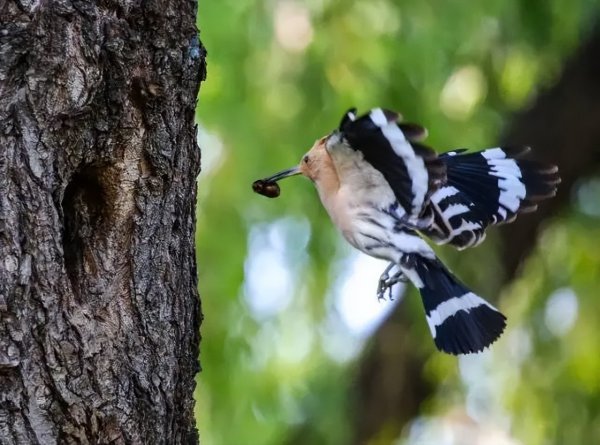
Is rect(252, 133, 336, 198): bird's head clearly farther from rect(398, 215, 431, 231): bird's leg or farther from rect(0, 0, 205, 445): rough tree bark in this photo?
rect(0, 0, 205, 445): rough tree bark

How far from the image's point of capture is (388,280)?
2.37 metres

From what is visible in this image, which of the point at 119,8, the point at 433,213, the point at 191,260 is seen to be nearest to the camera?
the point at 119,8

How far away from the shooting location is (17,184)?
1.71 metres

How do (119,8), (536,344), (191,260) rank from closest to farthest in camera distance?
(119,8) < (191,260) < (536,344)

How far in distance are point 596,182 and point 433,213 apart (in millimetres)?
2447

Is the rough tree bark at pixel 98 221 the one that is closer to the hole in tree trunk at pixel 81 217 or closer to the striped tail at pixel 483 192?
the hole in tree trunk at pixel 81 217

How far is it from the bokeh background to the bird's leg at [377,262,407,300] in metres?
0.98

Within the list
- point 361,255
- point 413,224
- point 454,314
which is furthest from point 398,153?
point 361,255

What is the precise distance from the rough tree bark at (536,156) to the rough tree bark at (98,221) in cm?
256

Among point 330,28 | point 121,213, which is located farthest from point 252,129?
point 121,213

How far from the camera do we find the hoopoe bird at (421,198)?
2061 mm

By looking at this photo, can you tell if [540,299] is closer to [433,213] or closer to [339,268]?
[339,268]

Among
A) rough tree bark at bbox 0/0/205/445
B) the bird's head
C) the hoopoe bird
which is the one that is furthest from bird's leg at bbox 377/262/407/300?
rough tree bark at bbox 0/0/205/445

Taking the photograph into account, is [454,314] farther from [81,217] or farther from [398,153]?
[81,217]
